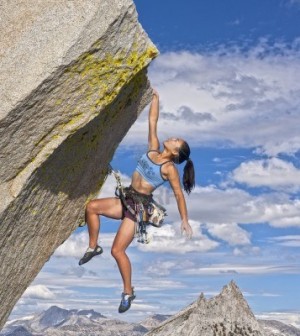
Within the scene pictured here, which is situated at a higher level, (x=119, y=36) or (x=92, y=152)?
(x=119, y=36)

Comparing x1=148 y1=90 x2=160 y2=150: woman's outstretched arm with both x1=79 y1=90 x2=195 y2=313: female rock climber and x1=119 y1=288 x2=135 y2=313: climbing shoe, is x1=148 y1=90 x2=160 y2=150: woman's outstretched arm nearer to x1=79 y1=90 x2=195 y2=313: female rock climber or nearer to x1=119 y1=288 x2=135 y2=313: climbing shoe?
x1=79 y1=90 x2=195 y2=313: female rock climber

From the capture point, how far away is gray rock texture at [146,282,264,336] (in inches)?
332

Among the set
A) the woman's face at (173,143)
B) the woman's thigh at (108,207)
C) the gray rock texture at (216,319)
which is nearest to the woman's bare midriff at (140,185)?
the woman's thigh at (108,207)

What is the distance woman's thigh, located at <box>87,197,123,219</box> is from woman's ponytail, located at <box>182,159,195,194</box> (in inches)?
48.5

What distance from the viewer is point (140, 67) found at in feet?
31.7

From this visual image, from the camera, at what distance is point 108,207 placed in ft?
35.6

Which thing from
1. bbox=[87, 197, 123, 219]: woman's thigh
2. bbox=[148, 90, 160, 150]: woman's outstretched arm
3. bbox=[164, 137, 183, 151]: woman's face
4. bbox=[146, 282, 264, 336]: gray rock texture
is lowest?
bbox=[146, 282, 264, 336]: gray rock texture

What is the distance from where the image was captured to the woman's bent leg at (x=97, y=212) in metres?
10.8

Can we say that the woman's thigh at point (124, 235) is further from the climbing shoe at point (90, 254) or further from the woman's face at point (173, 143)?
the woman's face at point (173, 143)

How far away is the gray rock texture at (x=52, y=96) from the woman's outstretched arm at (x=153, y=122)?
661mm

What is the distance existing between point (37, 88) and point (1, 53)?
96 centimetres

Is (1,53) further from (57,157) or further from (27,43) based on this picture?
(57,157)

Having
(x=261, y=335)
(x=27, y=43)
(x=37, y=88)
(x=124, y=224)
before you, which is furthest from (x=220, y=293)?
(x=27, y=43)

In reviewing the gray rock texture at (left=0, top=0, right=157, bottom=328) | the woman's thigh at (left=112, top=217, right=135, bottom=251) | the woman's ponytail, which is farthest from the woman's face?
the woman's thigh at (left=112, top=217, right=135, bottom=251)
